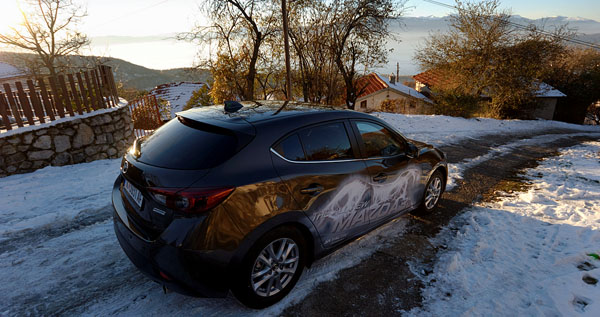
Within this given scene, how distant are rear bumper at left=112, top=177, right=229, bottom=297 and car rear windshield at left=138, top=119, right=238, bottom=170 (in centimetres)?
56

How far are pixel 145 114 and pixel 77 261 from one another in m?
8.47

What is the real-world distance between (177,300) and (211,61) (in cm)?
1477

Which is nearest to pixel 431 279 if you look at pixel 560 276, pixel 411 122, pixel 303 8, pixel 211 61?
pixel 560 276

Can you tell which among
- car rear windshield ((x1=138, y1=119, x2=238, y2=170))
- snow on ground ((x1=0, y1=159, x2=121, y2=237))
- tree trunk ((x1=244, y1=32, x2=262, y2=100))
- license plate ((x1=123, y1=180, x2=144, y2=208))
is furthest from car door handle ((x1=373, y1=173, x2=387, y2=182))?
tree trunk ((x1=244, y1=32, x2=262, y2=100))

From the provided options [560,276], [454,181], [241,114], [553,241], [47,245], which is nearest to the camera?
[241,114]

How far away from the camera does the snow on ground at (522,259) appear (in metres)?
2.59

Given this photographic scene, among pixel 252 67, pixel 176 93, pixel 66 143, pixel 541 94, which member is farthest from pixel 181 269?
pixel 176 93

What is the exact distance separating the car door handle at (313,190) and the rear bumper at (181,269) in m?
0.90

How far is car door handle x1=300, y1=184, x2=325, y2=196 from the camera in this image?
247 cm

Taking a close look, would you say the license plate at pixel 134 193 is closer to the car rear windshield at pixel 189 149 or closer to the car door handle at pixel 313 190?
the car rear windshield at pixel 189 149

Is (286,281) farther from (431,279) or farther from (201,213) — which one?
(431,279)

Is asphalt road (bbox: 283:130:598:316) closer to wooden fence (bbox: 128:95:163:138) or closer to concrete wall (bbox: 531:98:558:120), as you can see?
wooden fence (bbox: 128:95:163:138)

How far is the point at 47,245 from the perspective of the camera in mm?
3336

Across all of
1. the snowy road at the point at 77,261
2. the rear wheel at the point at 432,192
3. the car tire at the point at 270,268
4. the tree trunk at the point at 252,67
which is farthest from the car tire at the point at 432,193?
the tree trunk at the point at 252,67
